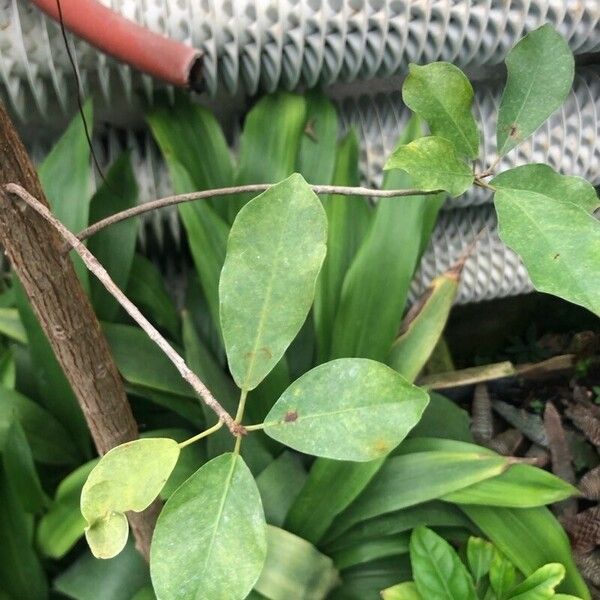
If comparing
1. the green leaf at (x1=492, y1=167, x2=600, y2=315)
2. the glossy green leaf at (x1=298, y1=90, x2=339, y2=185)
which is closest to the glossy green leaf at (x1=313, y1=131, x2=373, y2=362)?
the glossy green leaf at (x1=298, y1=90, x2=339, y2=185)

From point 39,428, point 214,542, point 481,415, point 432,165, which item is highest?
point 432,165

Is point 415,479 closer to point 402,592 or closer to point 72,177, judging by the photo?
point 402,592

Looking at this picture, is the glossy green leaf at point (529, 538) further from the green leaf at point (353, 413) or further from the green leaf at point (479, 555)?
the green leaf at point (353, 413)

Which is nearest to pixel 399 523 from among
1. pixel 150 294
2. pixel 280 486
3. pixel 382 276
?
pixel 280 486

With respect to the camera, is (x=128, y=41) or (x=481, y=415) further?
(x=481, y=415)

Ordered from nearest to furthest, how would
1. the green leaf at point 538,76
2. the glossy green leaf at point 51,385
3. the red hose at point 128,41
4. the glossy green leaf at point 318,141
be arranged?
the green leaf at point 538,76 < the red hose at point 128,41 < the glossy green leaf at point 51,385 < the glossy green leaf at point 318,141

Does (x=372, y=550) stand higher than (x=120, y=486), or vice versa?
(x=120, y=486)

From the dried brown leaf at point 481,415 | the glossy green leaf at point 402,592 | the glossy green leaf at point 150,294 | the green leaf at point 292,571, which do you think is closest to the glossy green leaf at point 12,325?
the glossy green leaf at point 150,294
